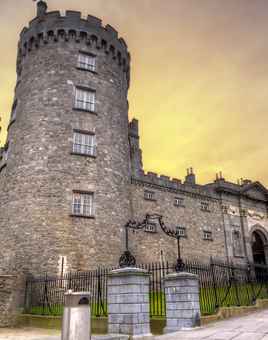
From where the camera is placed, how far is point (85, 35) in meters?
24.6

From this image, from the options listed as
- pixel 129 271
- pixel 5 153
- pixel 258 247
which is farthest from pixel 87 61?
pixel 258 247

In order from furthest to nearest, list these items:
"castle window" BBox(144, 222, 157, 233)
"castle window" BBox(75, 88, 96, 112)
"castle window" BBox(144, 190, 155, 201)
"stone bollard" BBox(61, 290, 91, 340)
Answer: "castle window" BBox(144, 190, 155, 201)
"castle window" BBox(144, 222, 157, 233)
"castle window" BBox(75, 88, 96, 112)
"stone bollard" BBox(61, 290, 91, 340)

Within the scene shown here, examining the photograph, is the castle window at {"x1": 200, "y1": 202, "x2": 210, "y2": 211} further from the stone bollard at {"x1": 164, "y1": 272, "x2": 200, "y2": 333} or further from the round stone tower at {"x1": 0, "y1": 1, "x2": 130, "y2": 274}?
the stone bollard at {"x1": 164, "y1": 272, "x2": 200, "y2": 333}

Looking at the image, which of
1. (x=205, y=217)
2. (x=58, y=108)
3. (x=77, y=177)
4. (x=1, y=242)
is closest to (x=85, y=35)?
(x=58, y=108)

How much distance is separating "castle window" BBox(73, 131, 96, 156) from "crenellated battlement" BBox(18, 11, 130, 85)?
7219 millimetres

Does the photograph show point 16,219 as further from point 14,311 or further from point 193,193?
point 193,193

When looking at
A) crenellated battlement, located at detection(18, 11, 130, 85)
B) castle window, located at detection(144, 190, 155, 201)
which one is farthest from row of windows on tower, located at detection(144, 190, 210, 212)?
crenellated battlement, located at detection(18, 11, 130, 85)

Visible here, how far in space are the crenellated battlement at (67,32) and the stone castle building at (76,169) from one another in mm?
76

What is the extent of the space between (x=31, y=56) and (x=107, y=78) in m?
5.59

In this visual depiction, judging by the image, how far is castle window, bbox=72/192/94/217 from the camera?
66.5ft

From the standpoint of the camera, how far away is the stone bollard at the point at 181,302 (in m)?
11.6

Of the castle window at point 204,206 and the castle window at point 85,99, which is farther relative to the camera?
the castle window at point 204,206

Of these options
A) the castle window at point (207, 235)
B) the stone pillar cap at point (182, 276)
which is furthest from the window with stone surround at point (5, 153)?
the castle window at point (207, 235)

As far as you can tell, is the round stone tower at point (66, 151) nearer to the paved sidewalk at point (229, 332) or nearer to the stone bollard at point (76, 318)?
the paved sidewalk at point (229, 332)
